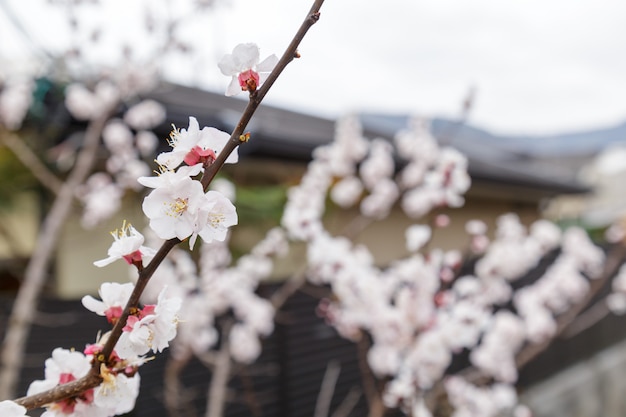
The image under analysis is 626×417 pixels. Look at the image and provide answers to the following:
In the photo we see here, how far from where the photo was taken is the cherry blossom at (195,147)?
654mm

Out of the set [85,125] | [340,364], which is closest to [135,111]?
[85,125]

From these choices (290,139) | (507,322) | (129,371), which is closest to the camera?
(129,371)

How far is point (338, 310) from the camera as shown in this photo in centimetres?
335

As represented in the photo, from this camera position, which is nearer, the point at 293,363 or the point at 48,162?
the point at 293,363

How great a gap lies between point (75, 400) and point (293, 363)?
287 centimetres

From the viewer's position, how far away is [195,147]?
2.19 feet

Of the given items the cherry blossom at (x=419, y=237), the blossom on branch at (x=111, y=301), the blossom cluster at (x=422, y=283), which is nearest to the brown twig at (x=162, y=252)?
the blossom on branch at (x=111, y=301)

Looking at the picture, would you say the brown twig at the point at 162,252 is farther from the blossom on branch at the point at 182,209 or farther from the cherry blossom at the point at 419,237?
the cherry blossom at the point at 419,237

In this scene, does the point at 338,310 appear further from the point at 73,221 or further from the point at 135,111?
the point at 73,221

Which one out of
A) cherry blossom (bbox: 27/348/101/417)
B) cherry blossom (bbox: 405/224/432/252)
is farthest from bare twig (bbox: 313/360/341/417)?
cherry blossom (bbox: 27/348/101/417)

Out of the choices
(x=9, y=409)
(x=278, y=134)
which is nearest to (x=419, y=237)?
(x=9, y=409)

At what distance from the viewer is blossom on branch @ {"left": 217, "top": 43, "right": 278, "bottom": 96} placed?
0.71 metres

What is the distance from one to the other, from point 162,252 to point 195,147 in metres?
0.14

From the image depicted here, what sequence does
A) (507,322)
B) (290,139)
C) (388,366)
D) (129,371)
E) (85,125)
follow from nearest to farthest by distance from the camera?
1. (129,371)
2. (388,366)
3. (507,322)
4. (85,125)
5. (290,139)
